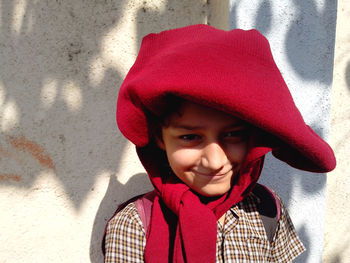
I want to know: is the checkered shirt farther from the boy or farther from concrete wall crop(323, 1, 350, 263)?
concrete wall crop(323, 1, 350, 263)

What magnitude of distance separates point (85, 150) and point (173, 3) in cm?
82

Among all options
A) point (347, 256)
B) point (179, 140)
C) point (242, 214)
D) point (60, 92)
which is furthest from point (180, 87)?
point (347, 256)

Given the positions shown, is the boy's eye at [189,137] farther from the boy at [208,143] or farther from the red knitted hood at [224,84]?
the red knitted hood at [224,84]

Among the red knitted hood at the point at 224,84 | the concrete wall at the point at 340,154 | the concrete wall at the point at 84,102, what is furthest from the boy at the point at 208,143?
the concrete wall at the point at 340,154

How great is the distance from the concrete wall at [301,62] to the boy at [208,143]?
0.32 m

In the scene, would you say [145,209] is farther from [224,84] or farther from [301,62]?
[301,62]

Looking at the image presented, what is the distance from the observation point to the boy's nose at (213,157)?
92 centimetres

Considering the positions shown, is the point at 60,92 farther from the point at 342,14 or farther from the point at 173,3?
the point at 342,14

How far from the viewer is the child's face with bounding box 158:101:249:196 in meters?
0.93

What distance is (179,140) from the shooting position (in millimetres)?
986

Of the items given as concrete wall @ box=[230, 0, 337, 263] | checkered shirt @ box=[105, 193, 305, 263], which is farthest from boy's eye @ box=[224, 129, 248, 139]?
concrete wall @ box=[230, 0, 337, 263]

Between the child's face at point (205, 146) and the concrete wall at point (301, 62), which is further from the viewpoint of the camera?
the concrete wall at point (301, 62)

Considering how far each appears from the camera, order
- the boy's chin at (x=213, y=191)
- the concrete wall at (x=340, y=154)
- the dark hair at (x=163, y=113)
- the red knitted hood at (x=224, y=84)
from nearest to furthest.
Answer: the red knitted hood at (x=224, y=84) < the dark hair at (x=163, y=113) < the boy's chin at (x=213, y=191) < the concrete wall at (x=340, y=154)

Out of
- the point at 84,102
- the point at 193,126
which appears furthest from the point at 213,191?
the point at 84,102
